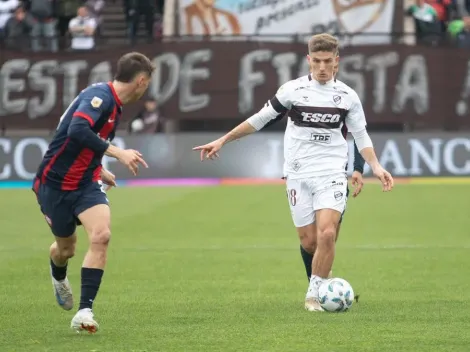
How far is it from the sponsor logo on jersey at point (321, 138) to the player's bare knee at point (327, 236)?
73 cm

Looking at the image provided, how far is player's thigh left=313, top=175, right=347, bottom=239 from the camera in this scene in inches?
416

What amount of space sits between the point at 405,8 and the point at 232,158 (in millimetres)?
5922

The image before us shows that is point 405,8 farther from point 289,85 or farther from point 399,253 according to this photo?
point 289,85

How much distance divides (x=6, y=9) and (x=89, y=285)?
22.2 m

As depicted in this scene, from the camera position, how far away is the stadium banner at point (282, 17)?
2967cm

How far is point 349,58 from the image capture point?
27625 millimetres

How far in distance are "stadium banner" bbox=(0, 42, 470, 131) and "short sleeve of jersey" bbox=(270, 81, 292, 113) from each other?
663 inches

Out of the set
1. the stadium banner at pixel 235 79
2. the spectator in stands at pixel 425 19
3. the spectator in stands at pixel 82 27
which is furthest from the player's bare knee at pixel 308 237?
the spectator in stands at pixel 425 19

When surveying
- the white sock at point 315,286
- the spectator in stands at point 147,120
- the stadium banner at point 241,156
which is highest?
the white sock at point 315,286

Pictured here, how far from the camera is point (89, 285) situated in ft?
30.3

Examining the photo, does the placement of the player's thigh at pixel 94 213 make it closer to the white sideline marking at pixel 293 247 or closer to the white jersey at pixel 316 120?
the white jersey at pixel 316 120

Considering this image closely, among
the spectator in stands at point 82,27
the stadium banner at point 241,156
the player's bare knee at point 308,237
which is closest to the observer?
the player's bare knee at point 308,237

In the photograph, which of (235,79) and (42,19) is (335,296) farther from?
(42,19)

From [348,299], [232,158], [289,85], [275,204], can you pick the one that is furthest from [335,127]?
[232,158]
